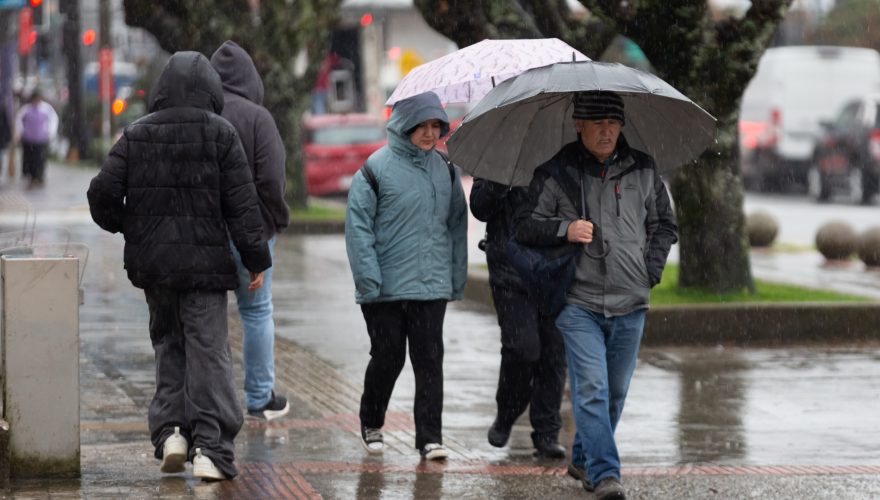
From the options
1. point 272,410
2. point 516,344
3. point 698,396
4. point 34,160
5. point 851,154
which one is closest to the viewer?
point 516,344

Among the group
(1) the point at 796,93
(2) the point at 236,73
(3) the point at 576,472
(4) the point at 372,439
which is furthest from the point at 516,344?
(1) the point at 796,93

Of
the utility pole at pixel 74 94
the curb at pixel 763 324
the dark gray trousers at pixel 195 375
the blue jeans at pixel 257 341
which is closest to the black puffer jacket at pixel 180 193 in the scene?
the dark gray trousers at pixel 195 375

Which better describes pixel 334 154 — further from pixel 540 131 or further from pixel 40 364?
pixel 40 364

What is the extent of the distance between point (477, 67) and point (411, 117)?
0.50 m

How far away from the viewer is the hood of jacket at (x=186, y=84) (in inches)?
284

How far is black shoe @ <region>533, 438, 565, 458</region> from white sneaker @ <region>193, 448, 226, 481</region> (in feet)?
5.36

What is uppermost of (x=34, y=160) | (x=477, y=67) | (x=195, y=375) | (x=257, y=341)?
(x=477, y=67)

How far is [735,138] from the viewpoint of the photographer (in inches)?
512

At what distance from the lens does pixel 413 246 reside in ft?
25.7

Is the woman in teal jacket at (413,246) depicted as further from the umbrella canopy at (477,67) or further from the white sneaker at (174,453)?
the white sneaker at (174,453)

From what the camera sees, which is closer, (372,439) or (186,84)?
(186,84)

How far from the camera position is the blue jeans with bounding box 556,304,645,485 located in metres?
6.84

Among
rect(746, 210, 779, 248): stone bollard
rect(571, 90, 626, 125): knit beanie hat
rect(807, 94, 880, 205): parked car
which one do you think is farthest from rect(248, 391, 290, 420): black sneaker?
rect(807, 94, 880, 205): parked car

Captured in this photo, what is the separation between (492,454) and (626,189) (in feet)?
5.87
